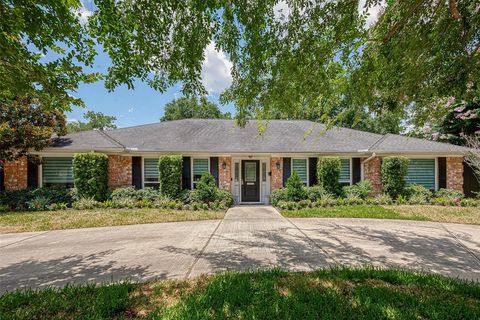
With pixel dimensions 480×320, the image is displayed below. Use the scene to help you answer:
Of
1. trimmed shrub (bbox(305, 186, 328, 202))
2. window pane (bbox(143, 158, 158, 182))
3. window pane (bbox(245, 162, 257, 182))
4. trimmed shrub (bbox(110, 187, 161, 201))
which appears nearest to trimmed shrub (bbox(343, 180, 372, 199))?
trimmed shrub (bbox(305, 186, 328, 202))

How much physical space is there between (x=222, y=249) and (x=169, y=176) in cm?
671

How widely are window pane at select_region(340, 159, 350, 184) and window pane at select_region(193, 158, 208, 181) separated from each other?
6.96 metres

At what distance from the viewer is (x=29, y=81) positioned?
434 centimetres

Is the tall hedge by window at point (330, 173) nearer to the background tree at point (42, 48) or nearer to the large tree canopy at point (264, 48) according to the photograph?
the large tree canopy at point (264, 48)

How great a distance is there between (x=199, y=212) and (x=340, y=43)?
24.0ft

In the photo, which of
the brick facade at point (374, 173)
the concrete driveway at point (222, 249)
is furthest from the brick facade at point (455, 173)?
the concrete driveway at point (222, 249)

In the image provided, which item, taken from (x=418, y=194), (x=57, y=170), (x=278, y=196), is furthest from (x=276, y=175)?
(x=57, y=170)

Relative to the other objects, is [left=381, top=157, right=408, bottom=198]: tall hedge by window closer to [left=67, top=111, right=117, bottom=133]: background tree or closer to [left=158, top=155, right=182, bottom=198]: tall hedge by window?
[left=158, top=155, right=182, bottom=198]: tall hedge by window

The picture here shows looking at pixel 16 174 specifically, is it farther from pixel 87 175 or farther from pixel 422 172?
pixel 422 172

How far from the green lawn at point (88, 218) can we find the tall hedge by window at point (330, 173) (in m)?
5.21

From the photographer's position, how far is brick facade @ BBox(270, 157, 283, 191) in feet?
40.8

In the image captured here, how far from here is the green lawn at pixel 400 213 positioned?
8438 mm

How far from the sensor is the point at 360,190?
11531 mm

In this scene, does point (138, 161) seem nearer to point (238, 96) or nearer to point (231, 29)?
point (238, 96)
